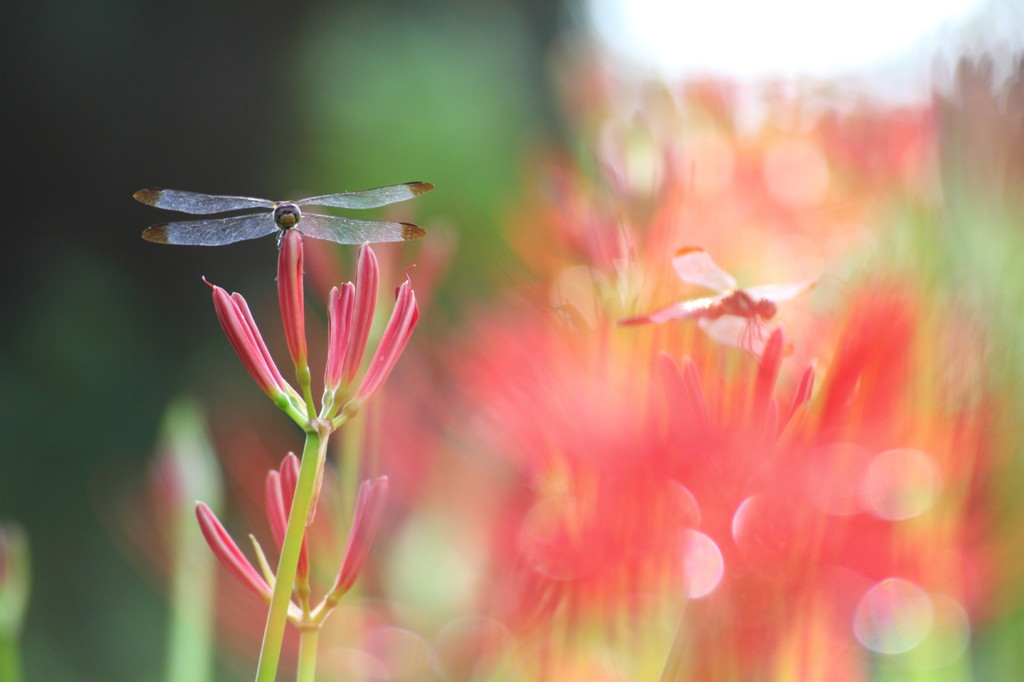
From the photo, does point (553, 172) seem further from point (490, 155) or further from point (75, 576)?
point (75, 576)

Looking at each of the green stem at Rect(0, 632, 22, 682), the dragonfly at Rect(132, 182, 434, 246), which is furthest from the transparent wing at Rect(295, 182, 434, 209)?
the green stem at Rect(0, 632, 22, 682)

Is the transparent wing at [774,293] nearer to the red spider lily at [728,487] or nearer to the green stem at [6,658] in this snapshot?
the red spider lily at [728,487]

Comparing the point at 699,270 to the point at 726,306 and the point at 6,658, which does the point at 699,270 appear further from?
the point at 6,658

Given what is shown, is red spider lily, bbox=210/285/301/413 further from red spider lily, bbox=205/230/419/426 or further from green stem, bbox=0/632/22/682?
green stem, bbox=0/632/22/682

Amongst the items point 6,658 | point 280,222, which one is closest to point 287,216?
point 280,222

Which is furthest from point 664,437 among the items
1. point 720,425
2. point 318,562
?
point 318,562

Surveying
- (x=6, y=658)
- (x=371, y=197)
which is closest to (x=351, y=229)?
(x=371, y=197)
